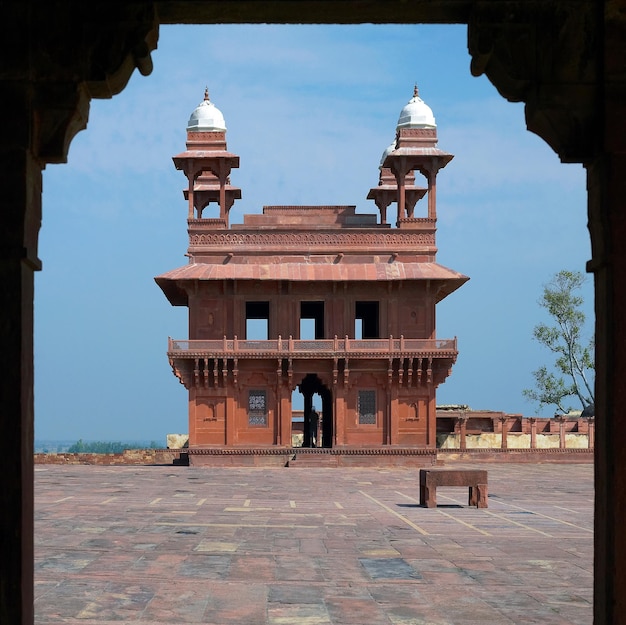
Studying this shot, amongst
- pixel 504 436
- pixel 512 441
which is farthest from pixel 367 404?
pixel 512 441

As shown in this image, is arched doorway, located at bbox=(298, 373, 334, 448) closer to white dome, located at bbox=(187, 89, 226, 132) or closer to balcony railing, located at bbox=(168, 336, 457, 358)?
balcony railing, located at bbox=(168, 336, 457, 358)

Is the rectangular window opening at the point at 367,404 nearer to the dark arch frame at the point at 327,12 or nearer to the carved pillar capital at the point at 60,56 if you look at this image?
the dark arch frame at the point at 327,12

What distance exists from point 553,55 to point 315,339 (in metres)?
26.8

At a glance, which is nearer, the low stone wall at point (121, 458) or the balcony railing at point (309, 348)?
the balcony railing at point (309, 348)

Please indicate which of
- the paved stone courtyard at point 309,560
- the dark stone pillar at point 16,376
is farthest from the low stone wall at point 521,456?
the dark stone pillar at point 16,376

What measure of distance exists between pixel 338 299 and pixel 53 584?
24243mm

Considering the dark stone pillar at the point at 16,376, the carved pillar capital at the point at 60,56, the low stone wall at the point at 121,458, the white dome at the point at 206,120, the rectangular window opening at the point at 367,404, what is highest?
the white dome at the point at 206,120

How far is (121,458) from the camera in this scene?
34344 mm

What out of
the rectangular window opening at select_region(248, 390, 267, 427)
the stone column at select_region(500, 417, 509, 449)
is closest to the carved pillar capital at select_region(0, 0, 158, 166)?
the rectangular window opening at select_region(248, 390, 267, 427)

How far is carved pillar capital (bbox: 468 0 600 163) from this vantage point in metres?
4.32

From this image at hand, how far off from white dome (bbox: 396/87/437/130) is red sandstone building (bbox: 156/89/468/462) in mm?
1647

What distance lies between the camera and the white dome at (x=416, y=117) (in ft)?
110

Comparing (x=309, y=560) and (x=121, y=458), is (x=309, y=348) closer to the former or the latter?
(x=121, y=458)

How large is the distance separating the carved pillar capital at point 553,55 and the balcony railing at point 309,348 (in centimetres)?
2635
